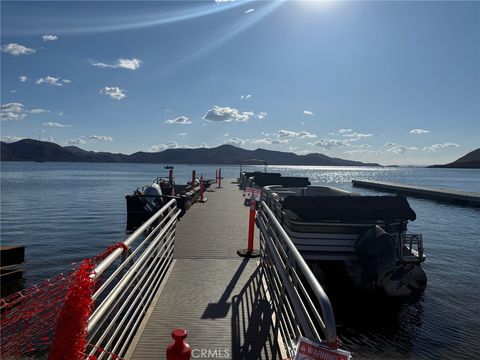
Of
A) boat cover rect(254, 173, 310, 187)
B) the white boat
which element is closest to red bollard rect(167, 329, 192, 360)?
the white boat

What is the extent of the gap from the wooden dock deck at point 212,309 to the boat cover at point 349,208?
2.33m

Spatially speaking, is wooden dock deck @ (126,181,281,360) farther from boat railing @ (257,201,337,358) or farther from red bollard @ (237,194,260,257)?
boat railing @ (257,201,337,358)

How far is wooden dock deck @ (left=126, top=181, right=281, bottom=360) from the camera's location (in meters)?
4.87

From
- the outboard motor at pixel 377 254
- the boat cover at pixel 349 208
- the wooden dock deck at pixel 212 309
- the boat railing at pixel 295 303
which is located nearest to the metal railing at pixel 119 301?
the wooden dock deck at pixel 212 309

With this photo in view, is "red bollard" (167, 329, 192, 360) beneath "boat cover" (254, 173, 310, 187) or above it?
beneath

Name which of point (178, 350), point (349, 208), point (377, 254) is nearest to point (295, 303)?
point (178, 350)

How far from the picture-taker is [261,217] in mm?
8141

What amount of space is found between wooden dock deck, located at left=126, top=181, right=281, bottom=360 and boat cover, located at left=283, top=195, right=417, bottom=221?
7.66 ft

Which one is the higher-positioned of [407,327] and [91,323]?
[91,323]

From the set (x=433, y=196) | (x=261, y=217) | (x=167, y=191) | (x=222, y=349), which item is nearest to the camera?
(x=222, y=349)

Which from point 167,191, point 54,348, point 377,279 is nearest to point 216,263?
point 377,279

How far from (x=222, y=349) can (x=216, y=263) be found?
402 cm

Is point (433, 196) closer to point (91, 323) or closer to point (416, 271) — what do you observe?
point (416, 271)

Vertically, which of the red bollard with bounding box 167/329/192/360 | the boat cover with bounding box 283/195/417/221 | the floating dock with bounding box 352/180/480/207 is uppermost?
the boat cover with bounding box 283/195/417/221
